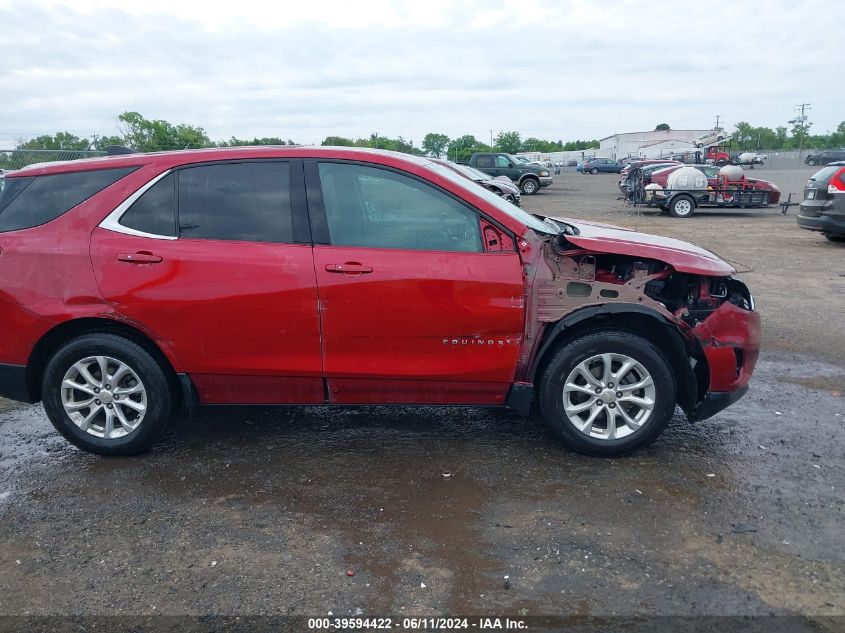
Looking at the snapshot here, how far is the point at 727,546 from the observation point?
3273 mm

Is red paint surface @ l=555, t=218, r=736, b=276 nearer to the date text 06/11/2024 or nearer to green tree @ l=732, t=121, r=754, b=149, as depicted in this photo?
the date text 06/11/2024

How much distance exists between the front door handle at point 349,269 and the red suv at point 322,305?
1 centimetres

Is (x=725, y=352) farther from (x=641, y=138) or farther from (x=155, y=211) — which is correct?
(x=641, y=138)

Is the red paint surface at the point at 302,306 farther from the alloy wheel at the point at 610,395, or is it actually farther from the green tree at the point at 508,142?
the green tree at the point at 508,142

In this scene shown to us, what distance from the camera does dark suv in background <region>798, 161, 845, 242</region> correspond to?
12.0 meters

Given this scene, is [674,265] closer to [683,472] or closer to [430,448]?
[683,472]

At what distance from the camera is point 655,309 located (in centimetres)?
403

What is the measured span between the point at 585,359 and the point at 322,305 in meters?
1.57

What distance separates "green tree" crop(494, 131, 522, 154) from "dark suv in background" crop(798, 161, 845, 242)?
80.3 m

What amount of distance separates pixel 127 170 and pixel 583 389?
10.1 feet

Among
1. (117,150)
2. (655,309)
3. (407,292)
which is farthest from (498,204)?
(117,150)

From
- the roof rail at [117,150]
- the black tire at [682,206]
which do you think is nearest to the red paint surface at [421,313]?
the roof rail at [117,150]

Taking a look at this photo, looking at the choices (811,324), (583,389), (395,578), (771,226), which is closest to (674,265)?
(583,389)

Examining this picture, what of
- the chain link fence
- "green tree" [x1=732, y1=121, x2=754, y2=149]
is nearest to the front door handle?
the chain link fence
